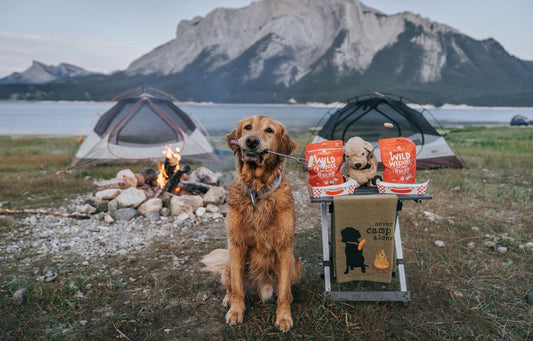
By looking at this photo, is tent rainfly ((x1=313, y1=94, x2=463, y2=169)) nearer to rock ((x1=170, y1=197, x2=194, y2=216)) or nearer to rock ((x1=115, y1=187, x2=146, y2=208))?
rock ((x1=170, y1=197, x2=194, y2=216))

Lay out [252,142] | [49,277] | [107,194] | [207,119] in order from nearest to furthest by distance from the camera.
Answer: [252,142], [49,277], [107,194], [207,119]

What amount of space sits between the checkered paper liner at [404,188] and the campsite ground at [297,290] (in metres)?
1.28

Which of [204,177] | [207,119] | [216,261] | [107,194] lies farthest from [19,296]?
[207,119]

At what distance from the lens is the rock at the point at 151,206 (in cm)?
605

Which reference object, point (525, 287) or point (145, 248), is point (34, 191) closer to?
point (145, 248)

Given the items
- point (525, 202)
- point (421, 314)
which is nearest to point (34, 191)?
point (421, 314)

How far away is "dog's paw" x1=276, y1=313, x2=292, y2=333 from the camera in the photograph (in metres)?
2.77

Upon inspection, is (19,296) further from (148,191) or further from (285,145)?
(148,191)

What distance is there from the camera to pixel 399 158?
2.86m

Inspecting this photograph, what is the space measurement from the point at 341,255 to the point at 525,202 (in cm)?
598

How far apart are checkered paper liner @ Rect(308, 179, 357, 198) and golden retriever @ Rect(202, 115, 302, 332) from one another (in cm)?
25

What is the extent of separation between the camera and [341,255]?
3006 millimetres

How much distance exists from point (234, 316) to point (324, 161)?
1.80 m

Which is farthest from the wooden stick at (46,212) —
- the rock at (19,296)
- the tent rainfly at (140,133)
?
the tent rainfly at (140,133)
